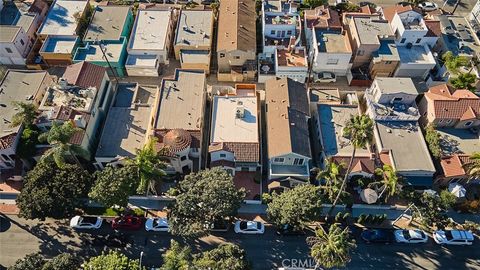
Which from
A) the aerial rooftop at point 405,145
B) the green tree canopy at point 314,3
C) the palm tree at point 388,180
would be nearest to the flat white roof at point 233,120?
the palm tree at point 388,180

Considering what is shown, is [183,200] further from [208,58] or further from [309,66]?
[309,66]

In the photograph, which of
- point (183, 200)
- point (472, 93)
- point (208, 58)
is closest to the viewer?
point (183, 200)

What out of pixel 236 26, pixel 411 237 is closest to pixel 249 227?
pixel 411 237

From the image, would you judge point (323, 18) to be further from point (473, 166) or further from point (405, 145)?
point (473, 166)

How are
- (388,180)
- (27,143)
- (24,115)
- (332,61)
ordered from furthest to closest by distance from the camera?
(332,61) → (24,115) → (27,143) → (388,180)

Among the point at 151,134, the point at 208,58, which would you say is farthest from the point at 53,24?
the point at 151,134

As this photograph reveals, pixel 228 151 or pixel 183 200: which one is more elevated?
pixel 228 151

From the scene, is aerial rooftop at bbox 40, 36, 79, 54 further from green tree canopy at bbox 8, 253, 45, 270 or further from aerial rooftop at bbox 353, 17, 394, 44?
aerial rooftop at bbox 353, 17, 394, 44

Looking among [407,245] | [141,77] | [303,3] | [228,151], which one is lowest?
[407,245]
